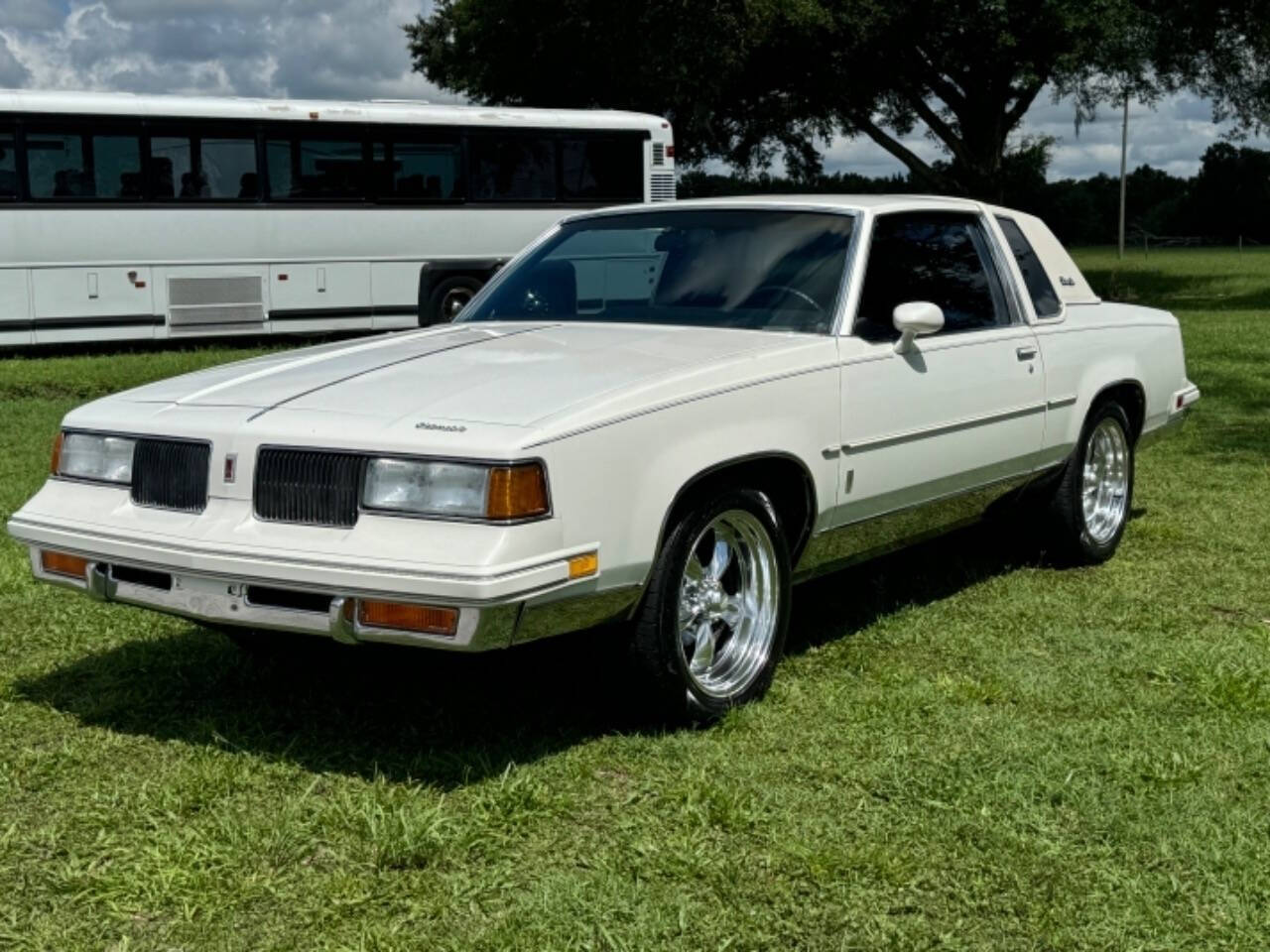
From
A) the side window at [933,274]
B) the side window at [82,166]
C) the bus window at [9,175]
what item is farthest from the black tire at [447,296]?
the side window at [933,274]

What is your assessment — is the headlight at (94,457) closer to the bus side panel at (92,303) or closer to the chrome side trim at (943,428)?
the chrome side trim at (943,428)

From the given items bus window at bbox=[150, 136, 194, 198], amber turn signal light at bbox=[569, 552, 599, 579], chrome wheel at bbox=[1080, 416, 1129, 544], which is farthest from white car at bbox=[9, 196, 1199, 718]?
bus window at bbox=[150, 136, 194, 198]

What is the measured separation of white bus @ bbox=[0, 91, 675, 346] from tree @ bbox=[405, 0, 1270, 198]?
5.37 m

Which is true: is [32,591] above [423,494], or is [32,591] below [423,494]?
below

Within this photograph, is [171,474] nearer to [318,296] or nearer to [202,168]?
[202,168]

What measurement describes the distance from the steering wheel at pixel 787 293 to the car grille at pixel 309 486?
1809 mm

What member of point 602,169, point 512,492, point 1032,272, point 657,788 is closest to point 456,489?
point 512,492

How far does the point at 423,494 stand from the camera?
395 centimetres

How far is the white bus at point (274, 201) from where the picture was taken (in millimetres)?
16797

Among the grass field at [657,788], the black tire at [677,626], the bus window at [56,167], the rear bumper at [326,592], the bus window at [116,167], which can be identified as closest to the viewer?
the grass field at [657,788]

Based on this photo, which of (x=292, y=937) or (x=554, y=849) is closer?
(x=292, y=937)

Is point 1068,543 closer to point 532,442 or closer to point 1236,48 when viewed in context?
point 532,442

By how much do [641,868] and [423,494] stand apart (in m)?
1.06

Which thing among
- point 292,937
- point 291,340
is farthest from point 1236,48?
point 292,937
